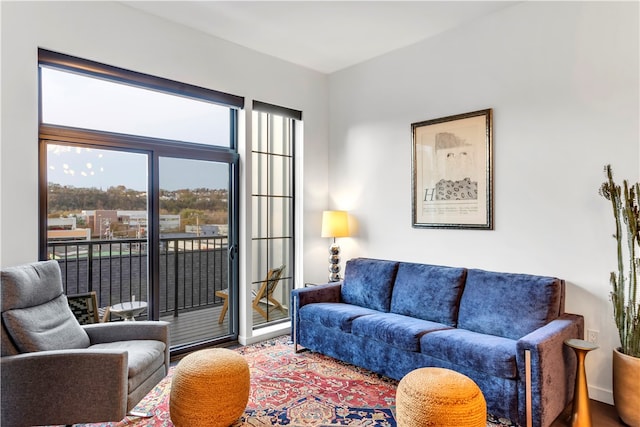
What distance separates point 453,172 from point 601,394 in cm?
205

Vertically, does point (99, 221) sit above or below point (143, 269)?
above

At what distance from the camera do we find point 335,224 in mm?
4250

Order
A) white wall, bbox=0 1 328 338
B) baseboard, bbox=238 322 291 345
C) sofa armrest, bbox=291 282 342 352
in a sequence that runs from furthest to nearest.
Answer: baseboard, bbox=238 322 291 345 < sofa armrest, bbox=291 282 342 352 < white wall, bbox=0 1 328 338

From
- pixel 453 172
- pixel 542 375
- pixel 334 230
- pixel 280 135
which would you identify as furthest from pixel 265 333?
pixel 542 375

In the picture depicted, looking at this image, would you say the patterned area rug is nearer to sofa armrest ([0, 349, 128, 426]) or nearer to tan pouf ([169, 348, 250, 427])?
tan pouf ([169, 348, 250, 427])

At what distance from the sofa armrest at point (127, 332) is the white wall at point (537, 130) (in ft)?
→ 7.79

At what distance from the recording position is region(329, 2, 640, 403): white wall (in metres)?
2.66

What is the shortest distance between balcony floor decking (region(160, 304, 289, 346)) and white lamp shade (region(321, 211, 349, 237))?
1244 millimetres

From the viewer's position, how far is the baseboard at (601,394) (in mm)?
2615

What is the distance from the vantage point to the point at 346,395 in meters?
2.79

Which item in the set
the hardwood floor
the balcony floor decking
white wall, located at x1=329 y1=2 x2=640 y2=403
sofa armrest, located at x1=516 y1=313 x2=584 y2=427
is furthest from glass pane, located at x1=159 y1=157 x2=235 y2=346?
the hardwood floor

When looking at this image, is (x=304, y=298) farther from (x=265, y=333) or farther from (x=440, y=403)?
(x=440, y=403)

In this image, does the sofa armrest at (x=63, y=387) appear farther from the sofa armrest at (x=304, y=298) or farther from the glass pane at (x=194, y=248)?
the sofa armrest at (x=304, y=298)

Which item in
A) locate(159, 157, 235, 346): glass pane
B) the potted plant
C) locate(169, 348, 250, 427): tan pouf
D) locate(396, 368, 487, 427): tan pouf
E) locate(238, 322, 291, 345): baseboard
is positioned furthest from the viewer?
locate(238, 322, 291, 345): baseboard
